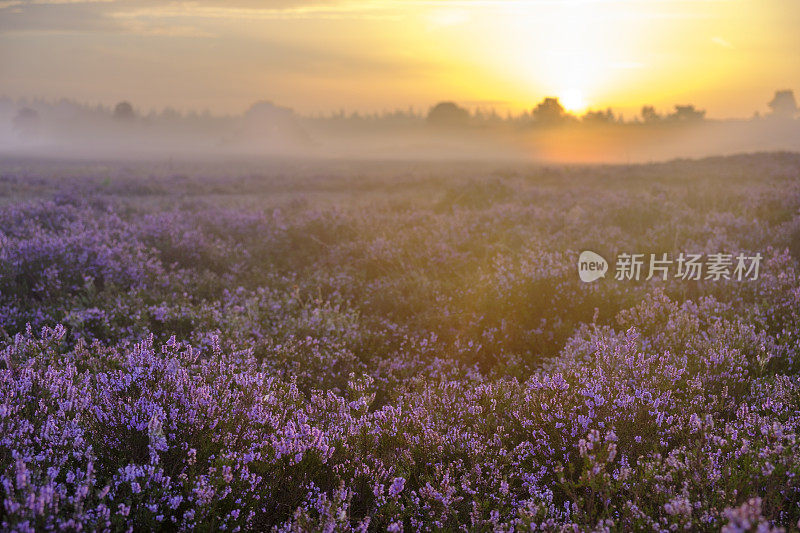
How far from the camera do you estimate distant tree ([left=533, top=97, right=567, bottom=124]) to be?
490 feet

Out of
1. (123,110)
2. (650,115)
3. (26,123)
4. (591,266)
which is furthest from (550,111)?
(591,266)

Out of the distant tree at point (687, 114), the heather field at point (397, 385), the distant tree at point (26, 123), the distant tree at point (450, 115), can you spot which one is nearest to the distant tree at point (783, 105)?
the distant tree at point (687, 114)

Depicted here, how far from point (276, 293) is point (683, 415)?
4.40 metres

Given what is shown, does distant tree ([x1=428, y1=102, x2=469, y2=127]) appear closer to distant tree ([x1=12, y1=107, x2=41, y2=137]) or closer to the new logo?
distant tree ([x1=12, y1=107, x2=41, y2=137])

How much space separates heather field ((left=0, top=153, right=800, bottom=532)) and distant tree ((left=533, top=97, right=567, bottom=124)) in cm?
15162

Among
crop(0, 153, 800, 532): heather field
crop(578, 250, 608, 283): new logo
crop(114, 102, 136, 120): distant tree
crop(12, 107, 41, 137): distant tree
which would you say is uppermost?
crop(114, 102, 136, 120): distant tree

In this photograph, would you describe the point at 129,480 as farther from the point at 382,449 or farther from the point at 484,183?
the point at 484,183

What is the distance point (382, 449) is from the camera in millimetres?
2895

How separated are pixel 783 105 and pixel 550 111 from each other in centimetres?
6321

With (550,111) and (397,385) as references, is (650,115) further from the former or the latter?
(397,385)

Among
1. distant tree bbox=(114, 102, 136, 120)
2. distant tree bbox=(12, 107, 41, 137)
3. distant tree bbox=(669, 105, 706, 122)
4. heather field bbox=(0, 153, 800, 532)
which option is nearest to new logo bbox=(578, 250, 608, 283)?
heather field bbox=(0, 153, 800, 532)

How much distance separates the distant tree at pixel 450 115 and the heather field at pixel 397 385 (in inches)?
6857

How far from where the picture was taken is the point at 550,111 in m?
151

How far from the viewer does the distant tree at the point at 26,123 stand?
145375mm
